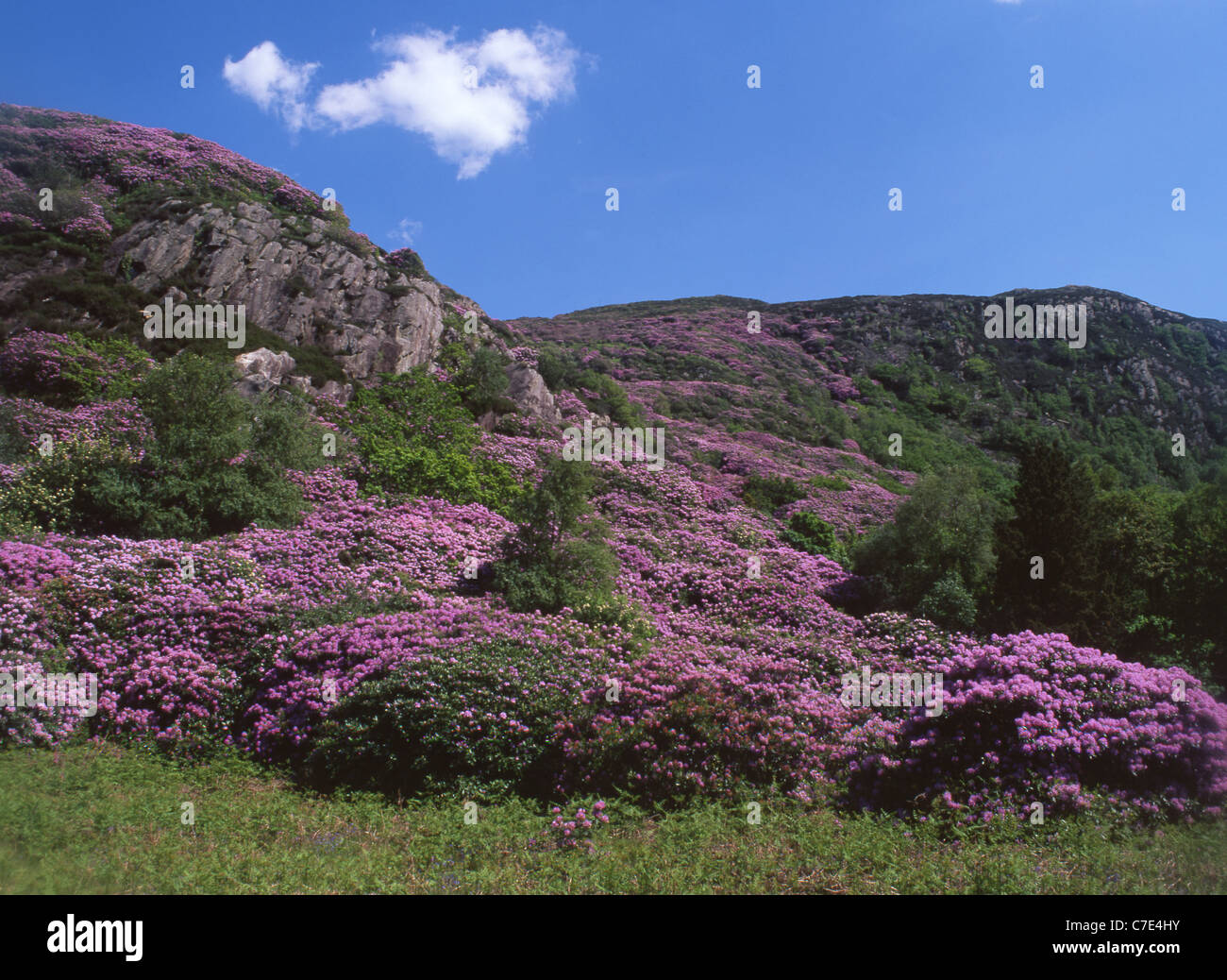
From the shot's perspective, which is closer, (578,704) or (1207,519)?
(578,704)

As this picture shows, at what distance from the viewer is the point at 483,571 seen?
13.4 metres

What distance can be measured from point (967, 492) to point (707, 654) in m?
9.06

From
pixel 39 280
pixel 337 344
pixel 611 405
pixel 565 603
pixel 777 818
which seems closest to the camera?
pixel 777 818

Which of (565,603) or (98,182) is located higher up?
(98,182)

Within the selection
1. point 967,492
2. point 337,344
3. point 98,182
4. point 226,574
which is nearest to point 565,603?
point 226,574

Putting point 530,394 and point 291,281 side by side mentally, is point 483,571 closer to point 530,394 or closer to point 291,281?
point 530,394

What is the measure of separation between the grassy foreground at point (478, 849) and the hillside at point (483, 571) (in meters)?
0.38

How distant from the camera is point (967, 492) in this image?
16.4 meters

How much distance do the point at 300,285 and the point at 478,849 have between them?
23788 mm

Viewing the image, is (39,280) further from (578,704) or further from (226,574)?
(578,704)

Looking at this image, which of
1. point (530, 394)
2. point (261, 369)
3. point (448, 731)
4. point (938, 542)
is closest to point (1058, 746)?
point (448, 731)

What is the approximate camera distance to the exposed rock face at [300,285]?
76.9ft
